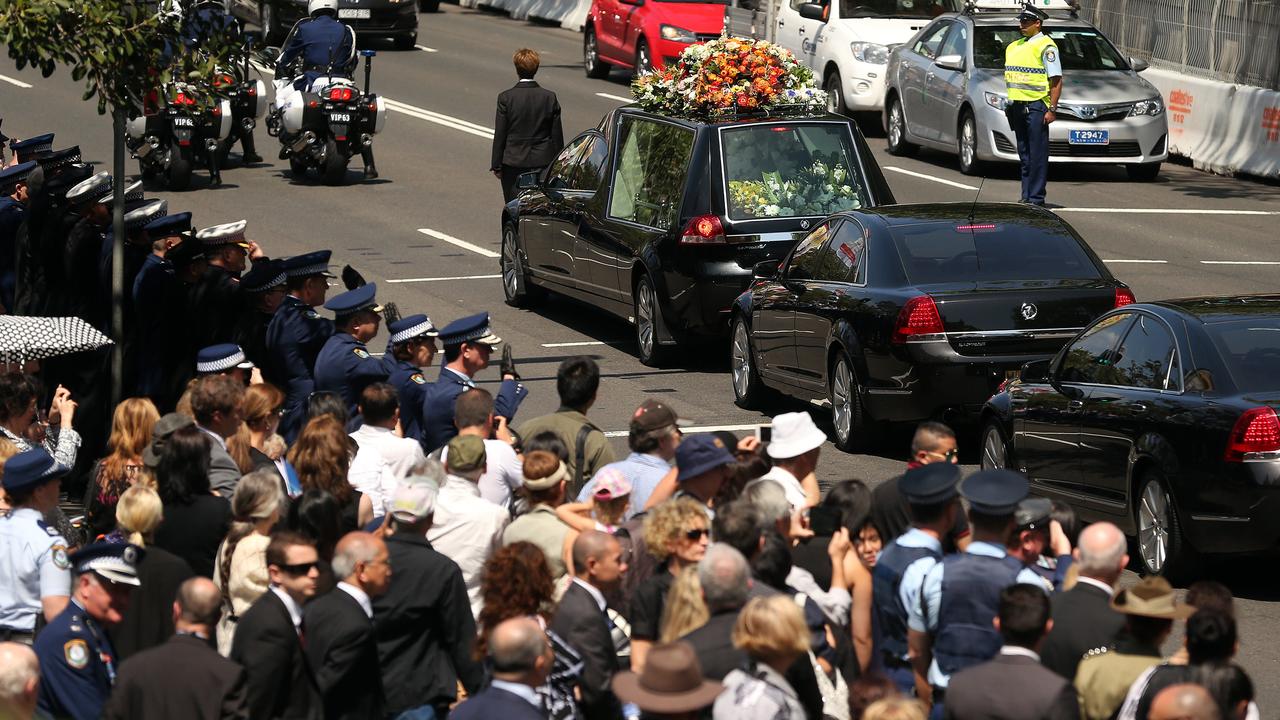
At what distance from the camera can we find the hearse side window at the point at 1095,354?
11.1m

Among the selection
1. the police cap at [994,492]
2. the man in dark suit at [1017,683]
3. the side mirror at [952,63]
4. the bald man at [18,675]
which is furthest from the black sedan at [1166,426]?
the side mirror at [952,63]

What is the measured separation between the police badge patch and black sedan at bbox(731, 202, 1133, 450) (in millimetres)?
6553

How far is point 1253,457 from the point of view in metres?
9.70

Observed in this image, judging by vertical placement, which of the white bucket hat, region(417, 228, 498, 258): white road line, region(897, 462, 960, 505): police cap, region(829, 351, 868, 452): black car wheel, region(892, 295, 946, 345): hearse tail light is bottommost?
region(417, 228, 498, 258): white road line

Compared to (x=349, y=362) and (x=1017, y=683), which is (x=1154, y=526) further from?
(x=1017, y=683)

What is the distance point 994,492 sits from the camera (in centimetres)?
729

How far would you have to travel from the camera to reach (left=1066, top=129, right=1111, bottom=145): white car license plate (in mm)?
24125

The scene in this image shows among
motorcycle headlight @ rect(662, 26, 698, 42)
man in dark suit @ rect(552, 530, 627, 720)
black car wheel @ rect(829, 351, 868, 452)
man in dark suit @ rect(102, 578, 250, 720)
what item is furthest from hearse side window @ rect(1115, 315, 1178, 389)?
motorcycle headlight @ rect(662, 26, 698, 42)

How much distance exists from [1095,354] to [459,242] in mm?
11316

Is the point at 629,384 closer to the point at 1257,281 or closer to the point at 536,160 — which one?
the point at 536,160

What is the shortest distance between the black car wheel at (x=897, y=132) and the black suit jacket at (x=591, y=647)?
2020 cm

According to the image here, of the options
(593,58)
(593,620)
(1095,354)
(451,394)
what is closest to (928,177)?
(593,58)

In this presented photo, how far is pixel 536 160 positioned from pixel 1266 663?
1163 cm

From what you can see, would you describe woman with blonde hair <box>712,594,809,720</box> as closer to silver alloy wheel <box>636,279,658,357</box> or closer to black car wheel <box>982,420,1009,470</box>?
black car wheel <box>982,420,1009,470</box>
